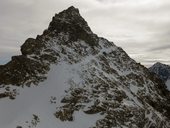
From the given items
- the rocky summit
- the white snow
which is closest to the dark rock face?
the rocky summit

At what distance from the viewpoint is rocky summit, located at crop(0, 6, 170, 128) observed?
332ft

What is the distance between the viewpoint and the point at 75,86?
11150cm

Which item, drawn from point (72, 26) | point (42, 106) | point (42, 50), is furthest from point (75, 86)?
point (72, 26)

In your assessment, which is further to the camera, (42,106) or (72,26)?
(72,26)

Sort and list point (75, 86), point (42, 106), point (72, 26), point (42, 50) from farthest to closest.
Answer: point (72, 26) → point (42, 50) → point (75, 86) → point (42, 106)

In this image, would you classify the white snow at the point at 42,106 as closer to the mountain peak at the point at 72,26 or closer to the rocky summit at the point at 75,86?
the rocky summit at the point at 75,86

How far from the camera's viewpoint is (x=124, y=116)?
348ft

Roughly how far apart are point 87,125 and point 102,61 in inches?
1448

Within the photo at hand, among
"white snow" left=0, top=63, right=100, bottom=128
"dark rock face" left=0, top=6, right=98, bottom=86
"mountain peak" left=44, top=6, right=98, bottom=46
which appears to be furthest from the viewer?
"mountain peak" left=44, top=6, right=98, bottom=46

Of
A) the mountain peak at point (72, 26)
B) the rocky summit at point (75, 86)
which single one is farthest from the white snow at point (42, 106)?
the mountain peak at point (72, 26)

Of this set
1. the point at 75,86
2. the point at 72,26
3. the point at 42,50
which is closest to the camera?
the point at 75,86

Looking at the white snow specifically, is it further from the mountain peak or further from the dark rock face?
the mountain peak

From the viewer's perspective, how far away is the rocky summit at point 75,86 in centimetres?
10106

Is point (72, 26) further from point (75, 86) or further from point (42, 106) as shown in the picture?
point (42, 106)
